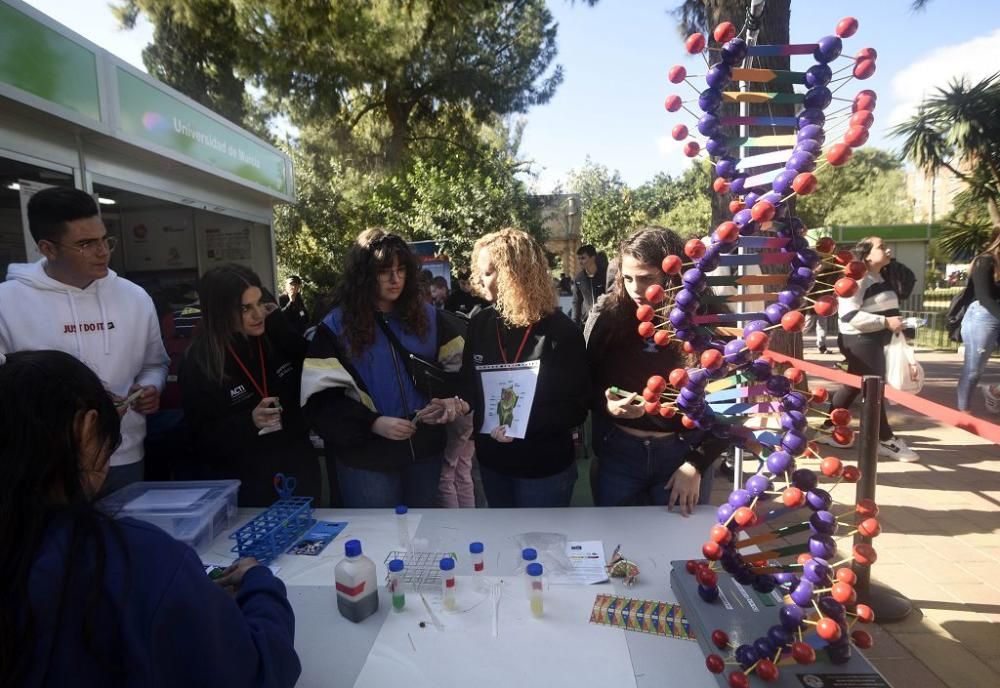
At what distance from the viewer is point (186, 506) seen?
1811 millimetres

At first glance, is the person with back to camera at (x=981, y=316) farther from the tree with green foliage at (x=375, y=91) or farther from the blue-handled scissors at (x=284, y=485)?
the tree with green foliage at (x=375, y=91)

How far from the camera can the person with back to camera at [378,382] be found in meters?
2.05

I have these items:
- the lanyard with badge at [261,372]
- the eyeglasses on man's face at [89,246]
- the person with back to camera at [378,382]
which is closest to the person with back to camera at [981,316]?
the person with back to camera at [378,382]

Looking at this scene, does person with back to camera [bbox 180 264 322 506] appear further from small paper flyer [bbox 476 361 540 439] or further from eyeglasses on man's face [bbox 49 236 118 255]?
small paper flyer [bbox 476 361 540 439]

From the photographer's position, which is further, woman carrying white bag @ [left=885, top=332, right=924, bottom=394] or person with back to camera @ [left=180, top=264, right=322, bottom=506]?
woman carrying white bag @ [left=885, top=332, right=924, bottom=394]

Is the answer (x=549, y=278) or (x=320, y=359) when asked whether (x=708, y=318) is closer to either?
(x=549, y=278)

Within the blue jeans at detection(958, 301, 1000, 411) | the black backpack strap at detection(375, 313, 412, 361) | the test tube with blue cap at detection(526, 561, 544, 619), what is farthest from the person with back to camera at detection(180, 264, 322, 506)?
the blue jeans at detection(958, 301, 1000, 411)

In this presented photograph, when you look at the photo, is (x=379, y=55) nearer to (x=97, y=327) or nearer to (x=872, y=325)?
(x=872, y=325)

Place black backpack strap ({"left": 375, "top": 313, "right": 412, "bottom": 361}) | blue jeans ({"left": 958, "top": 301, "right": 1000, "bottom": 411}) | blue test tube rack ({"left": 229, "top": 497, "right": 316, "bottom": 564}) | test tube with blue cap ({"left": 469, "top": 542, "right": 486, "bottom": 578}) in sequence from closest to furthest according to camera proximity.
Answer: test tube with blue cap ({"left": 469, "top": 542, "right": 486, "bottom": 578}) < blue test tube rack ({"left": 229, "top": 497, "right": 316, "bottom": 564}) < black backpack strap ({"left": 375, "top": 313, "right": 412, "bottom": 361}) < blue jeans ({"left": 958, "top": 301, "right": 1000, "bottom": 411})

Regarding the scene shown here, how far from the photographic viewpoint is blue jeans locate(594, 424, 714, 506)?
198cm

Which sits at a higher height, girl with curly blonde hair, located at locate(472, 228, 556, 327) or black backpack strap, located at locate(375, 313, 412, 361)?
girl with curly blonde hair, located at locate(472, 228, 556, 327)

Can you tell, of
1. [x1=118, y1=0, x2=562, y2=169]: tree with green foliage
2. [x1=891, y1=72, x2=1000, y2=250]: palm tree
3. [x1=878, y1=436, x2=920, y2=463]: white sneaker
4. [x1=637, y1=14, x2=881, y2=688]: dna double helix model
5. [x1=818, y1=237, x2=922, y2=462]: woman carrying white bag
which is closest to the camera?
[x1=637, y1=14, x2=881, y2=688]: dna double helix model

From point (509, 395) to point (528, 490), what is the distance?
39 centimetres

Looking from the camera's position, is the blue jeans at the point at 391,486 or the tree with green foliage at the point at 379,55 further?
the tree with green foliage at the point at 379,55
